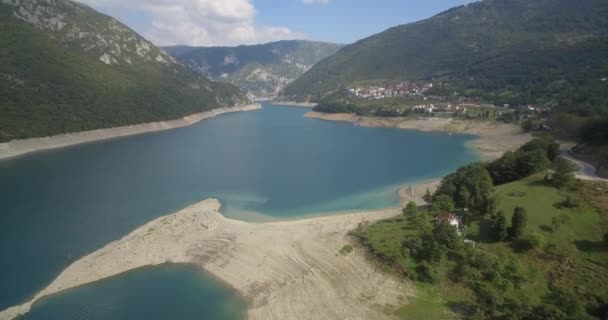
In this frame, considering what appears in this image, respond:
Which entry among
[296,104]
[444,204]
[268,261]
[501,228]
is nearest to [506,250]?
[501,228]

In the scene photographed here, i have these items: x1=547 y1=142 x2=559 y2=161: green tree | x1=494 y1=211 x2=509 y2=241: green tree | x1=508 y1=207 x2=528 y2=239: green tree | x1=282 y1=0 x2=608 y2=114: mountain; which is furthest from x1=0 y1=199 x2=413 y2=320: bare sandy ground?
x1=282 y1=0 x2=608 y2=114: mountain

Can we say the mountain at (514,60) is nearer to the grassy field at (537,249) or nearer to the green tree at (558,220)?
the grassy field at (537,249)

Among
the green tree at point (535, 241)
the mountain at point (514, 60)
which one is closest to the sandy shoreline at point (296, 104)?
the mountain at point (514, 60)

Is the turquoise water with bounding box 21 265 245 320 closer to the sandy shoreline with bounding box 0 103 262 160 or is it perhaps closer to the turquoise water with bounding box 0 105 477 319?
the turquoise water with bounding box 0 105 477 319

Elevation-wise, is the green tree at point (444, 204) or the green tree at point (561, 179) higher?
the green tree at point (561, 179)

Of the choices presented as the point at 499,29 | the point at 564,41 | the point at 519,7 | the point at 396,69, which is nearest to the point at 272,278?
the point at 564,41

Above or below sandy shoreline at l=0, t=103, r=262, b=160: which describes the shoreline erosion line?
below
